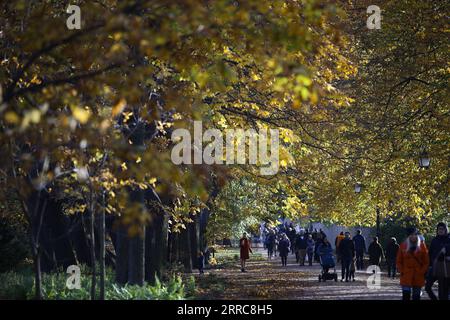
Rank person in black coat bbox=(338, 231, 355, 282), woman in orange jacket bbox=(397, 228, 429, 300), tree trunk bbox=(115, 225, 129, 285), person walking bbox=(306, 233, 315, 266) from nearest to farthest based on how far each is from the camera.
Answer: woman in orange jacket bbox=(397, 228, 429, 300)
tree trunk bbox=(115, 225, 129, 285)
person in black coat bbox=(338, 231, 355, 282)
person walking bbox=(306, 233, 315, 266)

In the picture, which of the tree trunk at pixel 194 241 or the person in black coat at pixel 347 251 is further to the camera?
the tree trunk at pixel 194 241

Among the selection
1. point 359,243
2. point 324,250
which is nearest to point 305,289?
point 324,250

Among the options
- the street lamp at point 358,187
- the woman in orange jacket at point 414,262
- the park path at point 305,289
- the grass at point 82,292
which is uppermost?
the street lamp at point 358,187

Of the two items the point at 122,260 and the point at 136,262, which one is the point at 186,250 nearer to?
the point at 122,260

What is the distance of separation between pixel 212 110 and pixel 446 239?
5400 millimetres

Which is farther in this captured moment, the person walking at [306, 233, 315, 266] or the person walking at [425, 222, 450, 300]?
the person walking at [306, 233, 315, 266]

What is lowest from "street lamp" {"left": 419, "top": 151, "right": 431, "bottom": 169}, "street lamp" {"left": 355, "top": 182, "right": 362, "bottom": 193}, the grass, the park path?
the park path

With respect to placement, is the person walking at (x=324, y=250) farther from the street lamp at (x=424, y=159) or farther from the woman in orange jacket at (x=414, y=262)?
the woman in orange jacket at (x=414, y=262)

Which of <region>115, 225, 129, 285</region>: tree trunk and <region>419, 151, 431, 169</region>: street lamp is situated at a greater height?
<region>419, 151, 431, 169</region>: street lamp

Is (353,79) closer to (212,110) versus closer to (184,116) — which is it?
(212,110)

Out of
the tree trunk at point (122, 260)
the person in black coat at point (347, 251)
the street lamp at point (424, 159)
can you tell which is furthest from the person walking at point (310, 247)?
the tree trunk at point (122, 260)

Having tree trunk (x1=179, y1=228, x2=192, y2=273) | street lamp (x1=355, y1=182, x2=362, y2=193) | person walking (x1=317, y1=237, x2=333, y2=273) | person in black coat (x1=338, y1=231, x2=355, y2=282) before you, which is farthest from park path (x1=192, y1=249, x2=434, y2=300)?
street lamp (x1=355, y1=182, x2=362, y2=193)

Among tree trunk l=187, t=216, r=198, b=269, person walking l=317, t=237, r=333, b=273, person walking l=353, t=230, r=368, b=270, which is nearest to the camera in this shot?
→ person walking l=317, t=237, r=333, b=273

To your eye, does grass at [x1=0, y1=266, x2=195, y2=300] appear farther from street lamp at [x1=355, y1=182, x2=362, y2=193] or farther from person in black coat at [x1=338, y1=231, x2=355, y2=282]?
street lamp at [x1=355, y1=182, x2=362, y2=193]
